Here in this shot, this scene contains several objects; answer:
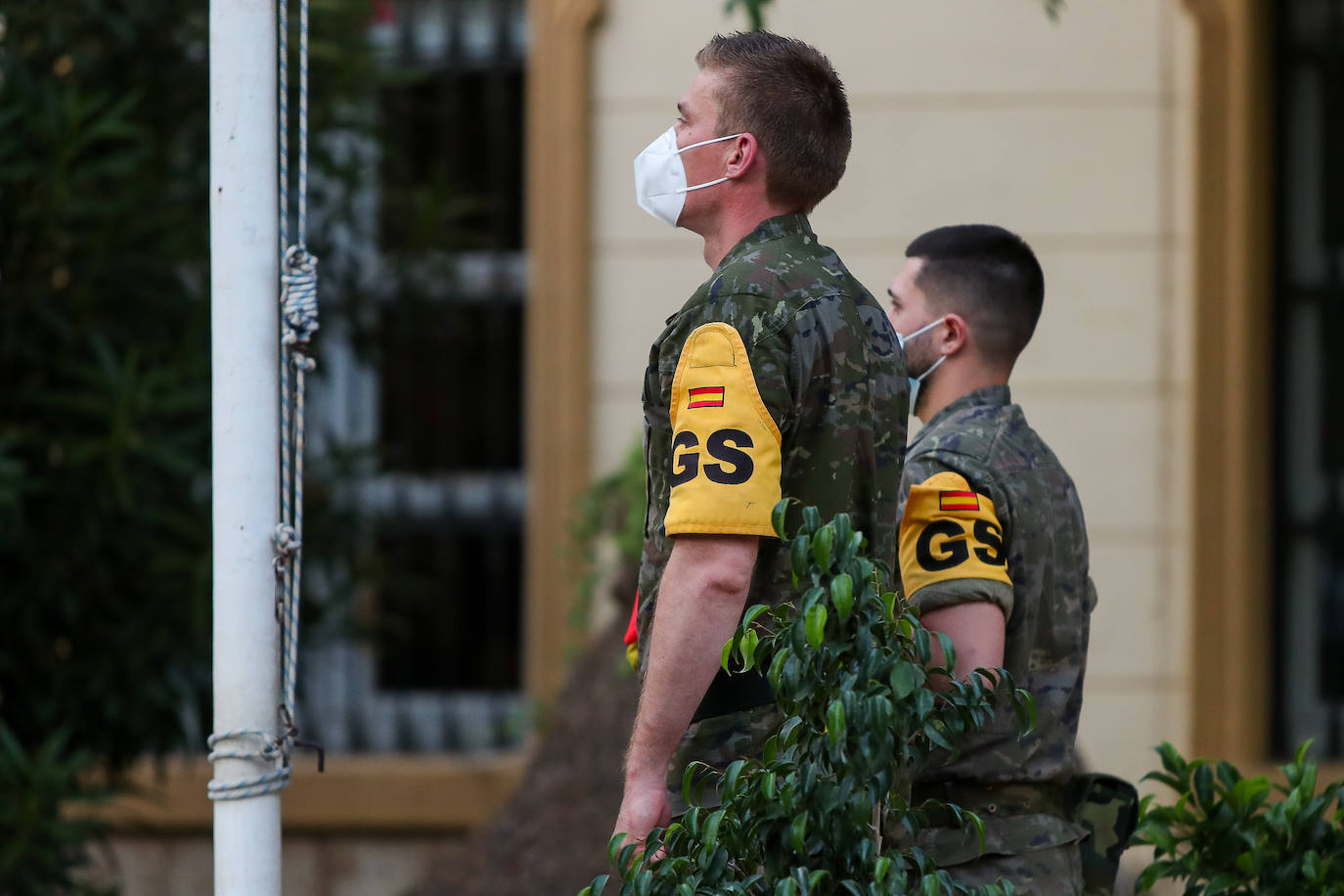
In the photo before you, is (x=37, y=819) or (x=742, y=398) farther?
(x=37, y=819)

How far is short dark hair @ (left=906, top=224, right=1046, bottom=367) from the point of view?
2500 millimetres

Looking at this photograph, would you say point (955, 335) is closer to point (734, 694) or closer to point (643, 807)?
point (734, 694)

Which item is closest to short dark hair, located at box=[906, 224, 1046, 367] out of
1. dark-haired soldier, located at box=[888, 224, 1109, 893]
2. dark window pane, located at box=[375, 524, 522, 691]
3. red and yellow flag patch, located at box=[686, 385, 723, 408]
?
dark-haired soldier, located at box=[888, 224, 1109, 893]

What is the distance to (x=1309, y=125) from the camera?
216 inches

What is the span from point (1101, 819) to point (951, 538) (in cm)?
60

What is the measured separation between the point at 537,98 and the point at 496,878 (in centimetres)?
271

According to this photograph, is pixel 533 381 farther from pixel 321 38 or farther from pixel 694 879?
pixel 694 879

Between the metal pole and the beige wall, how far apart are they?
130 inches

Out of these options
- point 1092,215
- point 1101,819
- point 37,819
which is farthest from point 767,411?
point 1092,215

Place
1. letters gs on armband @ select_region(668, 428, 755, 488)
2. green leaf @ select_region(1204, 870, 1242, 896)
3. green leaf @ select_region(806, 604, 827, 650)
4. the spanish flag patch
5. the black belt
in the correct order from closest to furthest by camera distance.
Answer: green leaf @ select_region(806, 604, 827, 650) → letters gs on armband @ select_region(668, 428, 755, 488) → the black belt → the spanish flag patch → green leaf @ select_region(1204, 870, 1242, 896)

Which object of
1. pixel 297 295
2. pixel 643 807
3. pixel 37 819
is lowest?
pixel 37 819

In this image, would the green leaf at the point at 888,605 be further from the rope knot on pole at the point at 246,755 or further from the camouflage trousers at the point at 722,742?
the rope knot on pole at the point at 246,755

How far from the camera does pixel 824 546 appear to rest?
1759 millimetres

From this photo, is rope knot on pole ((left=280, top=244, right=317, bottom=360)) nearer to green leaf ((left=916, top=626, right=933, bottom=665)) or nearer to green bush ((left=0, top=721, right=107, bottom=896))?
green leaf ((left=916, top=626, right=933, bottom=665))
